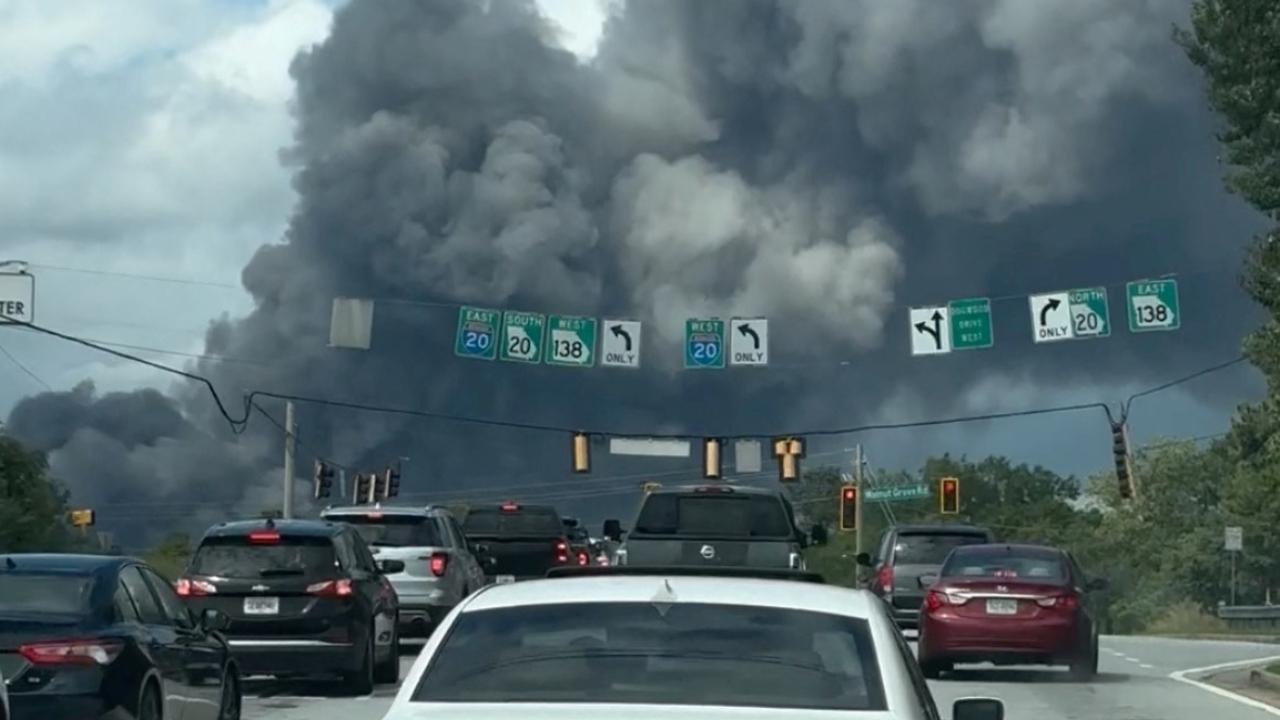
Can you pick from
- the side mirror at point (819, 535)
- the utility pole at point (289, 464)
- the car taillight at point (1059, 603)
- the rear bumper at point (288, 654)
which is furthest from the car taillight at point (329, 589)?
the utility pole at point (289, 464)

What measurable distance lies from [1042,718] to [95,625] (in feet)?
30.7

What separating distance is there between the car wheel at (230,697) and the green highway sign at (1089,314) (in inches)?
1110

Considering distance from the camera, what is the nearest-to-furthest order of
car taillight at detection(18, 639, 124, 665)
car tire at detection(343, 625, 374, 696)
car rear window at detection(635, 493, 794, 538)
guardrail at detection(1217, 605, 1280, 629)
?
car taillight at detection(18, 639, 124, 665) → car tire at detection(343, 625, 374, 696) → car rear window at detection(635, 493, 794, 538) → guardrail at detection(1217, 605, 1280, 629)

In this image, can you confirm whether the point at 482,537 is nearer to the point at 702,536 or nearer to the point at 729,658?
the point at 702,536

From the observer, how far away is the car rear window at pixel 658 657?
21.1 feet

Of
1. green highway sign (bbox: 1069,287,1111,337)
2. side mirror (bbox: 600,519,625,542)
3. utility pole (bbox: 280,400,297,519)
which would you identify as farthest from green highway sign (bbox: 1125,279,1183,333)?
utility pole (bbox: 280,400,297,519)

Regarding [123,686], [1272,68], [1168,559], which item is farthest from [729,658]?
[1168,559]

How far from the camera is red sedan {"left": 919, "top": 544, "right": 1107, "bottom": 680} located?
2336 centimetres

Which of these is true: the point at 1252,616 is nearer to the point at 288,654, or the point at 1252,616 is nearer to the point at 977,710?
the point at 288,654

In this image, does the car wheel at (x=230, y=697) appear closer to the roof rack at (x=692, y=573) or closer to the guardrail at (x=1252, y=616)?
the roof rack at (x=692, y=573)

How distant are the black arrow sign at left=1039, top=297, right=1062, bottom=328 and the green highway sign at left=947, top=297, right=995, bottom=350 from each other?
109 centimetres

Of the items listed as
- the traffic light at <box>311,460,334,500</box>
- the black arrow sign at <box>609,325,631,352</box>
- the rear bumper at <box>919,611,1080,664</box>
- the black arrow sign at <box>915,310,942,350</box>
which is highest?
the black arrow sign at <box>609,325,631,352</box>

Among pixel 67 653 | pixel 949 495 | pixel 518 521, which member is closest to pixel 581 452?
pixel 949 495

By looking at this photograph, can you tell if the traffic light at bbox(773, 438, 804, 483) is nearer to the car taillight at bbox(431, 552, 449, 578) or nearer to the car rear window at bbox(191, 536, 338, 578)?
the car taillight at bbox(431, 552, 449, 578)
